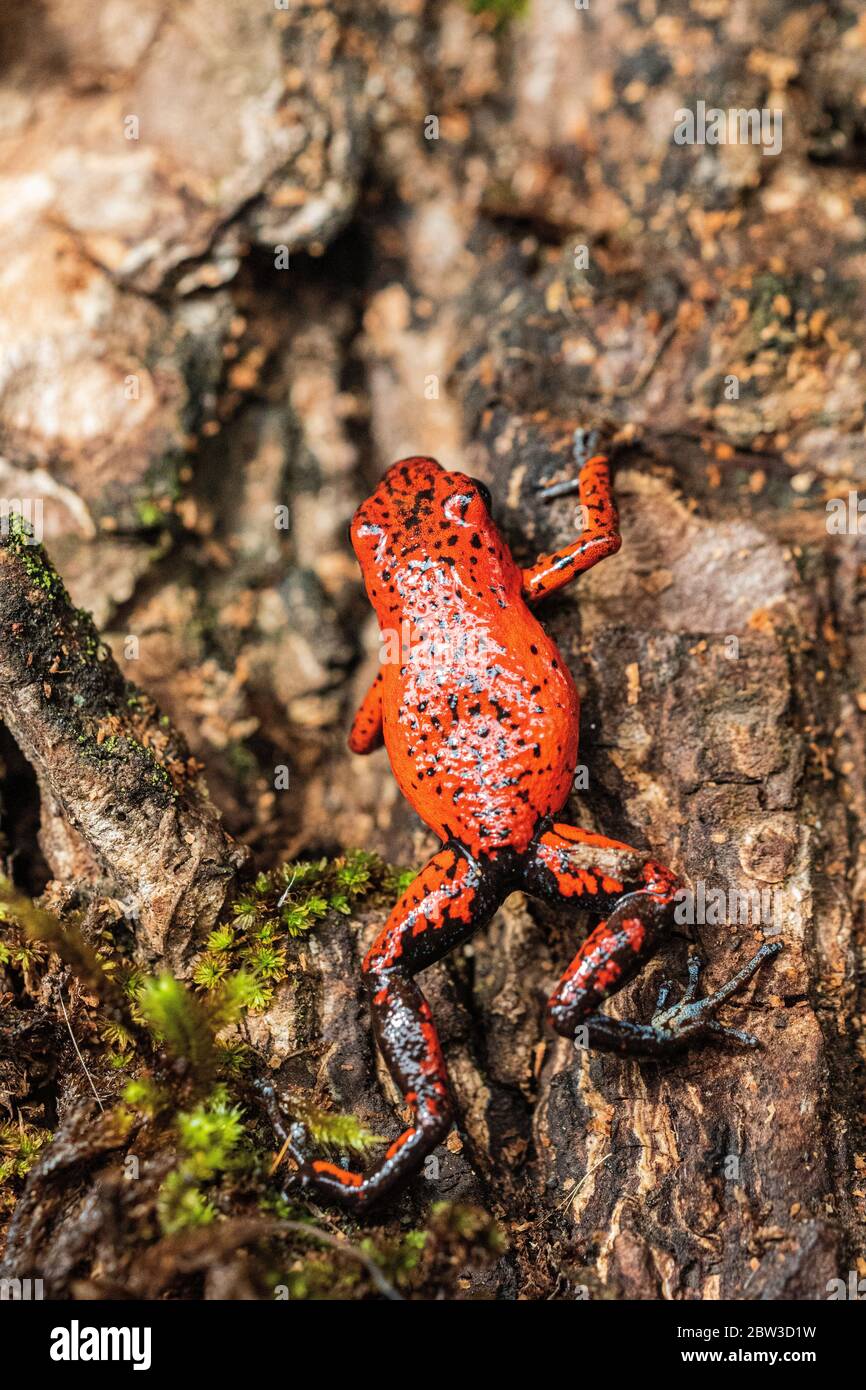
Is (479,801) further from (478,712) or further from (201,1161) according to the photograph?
(201,1161)

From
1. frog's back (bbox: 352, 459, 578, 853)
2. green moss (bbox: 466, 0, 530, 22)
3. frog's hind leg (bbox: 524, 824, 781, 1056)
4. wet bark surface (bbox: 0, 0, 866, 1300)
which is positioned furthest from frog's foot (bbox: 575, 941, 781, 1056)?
green moss (bbox: 466, 0, 530, 22)

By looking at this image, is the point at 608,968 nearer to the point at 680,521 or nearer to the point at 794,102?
the point at 680,521

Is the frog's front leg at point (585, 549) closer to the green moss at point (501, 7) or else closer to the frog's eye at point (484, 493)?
the frog's eye at point (484, 493)

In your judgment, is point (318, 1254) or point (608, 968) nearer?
point (318, 1254)

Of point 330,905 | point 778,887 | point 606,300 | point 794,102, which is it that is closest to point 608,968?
point 778,887

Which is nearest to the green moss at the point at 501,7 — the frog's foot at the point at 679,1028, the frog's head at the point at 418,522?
the frog's head at the point at 418,522

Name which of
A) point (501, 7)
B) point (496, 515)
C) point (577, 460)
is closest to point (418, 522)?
point (496, 515)
